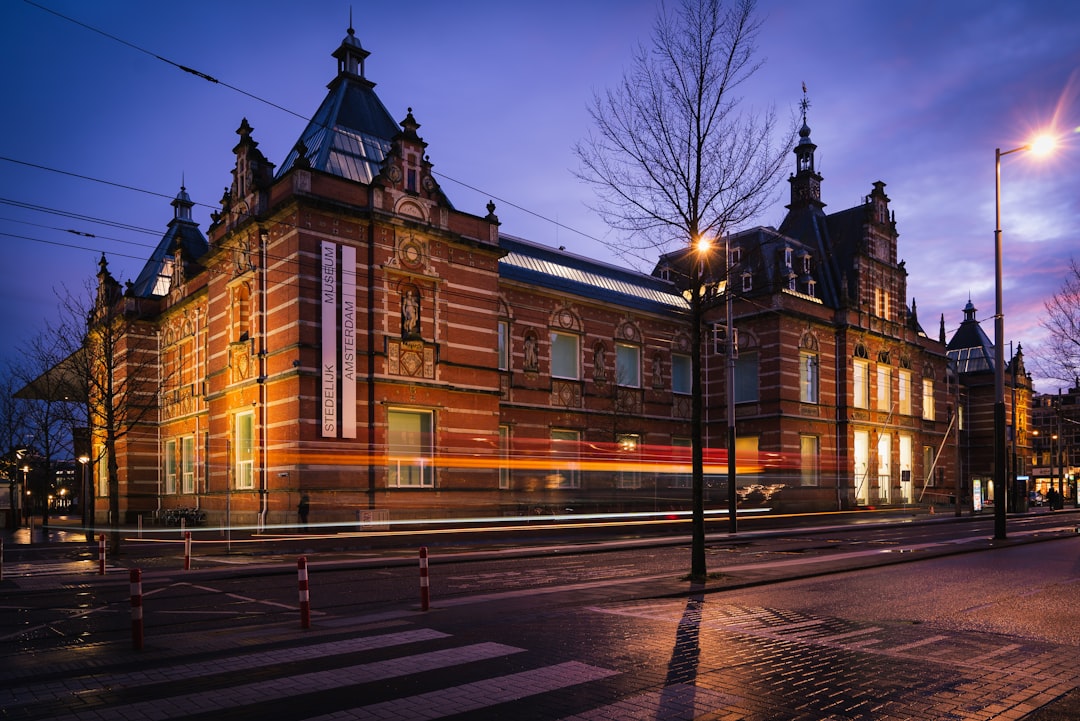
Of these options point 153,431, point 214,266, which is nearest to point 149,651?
point 214,266

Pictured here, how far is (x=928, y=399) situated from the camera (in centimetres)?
6003

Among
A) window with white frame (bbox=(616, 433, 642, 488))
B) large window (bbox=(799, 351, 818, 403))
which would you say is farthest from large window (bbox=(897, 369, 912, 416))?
window with white frame (bbox=(616, 433, 642, 488))

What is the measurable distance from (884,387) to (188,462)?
1686 inches

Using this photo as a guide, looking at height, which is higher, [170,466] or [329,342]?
[329,342]

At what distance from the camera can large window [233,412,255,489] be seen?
3219 centimetres

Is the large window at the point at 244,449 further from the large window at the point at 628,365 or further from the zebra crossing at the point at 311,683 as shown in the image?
the zebra crossing at the point at 311,683

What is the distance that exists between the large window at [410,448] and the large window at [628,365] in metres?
14.6

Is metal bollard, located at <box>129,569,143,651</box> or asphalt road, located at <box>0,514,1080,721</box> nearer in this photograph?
asphalt road, located at <box>0,514,1080,721</box>

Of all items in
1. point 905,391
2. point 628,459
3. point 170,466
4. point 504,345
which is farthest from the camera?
point 905,391

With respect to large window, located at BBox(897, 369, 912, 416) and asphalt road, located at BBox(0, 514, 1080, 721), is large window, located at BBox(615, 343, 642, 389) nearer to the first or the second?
large window, located at BBox(897, 369, 912, 416)

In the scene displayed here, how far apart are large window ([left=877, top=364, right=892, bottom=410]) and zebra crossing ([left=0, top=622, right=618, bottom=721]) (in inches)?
1982

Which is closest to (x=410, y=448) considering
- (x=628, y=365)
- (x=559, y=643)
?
(x=628, y=365)

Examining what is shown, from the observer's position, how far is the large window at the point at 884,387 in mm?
53906

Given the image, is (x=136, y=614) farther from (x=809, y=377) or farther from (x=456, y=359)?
(x=809, y=377)
